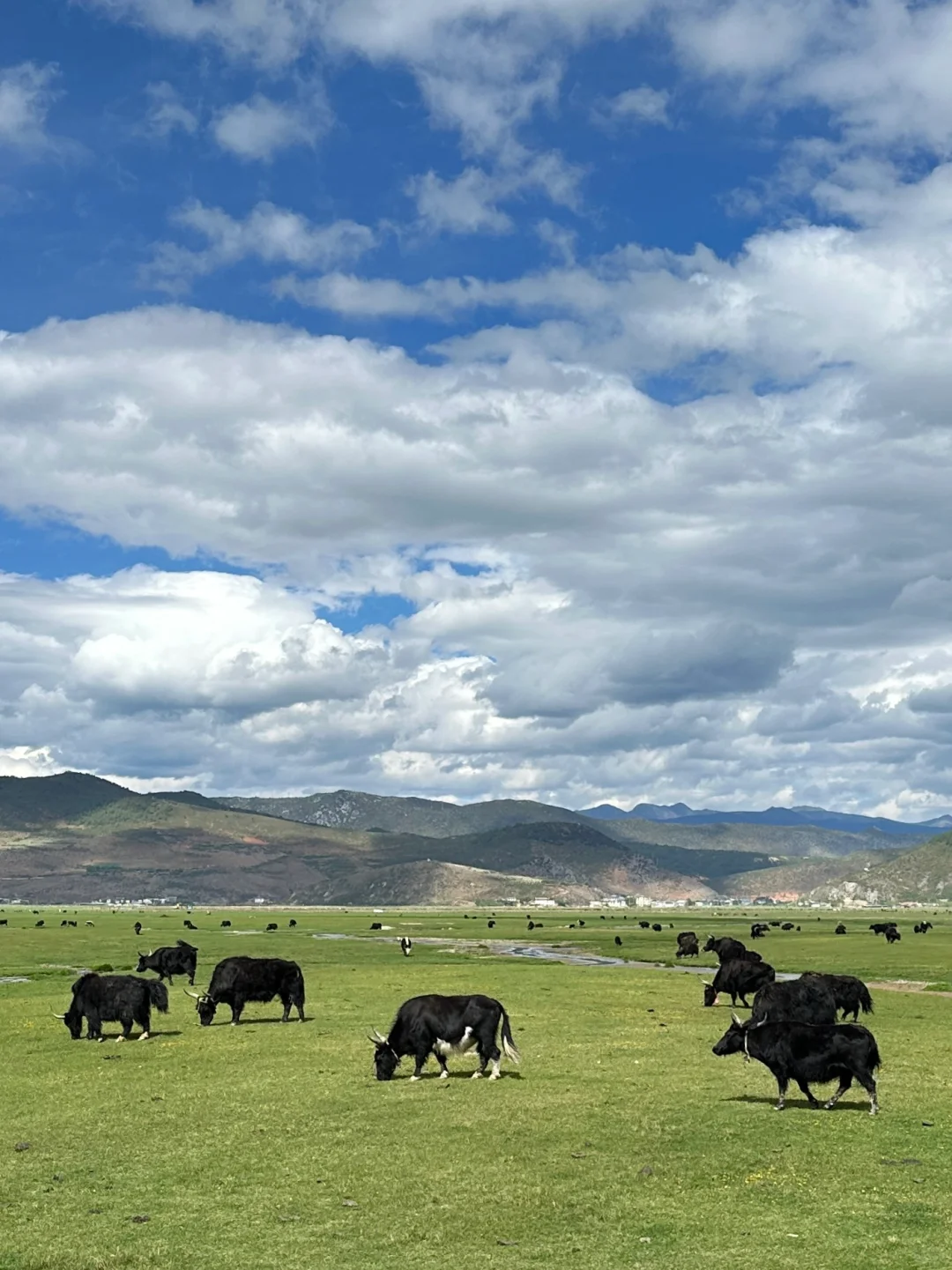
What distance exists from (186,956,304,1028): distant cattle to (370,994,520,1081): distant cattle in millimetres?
11584

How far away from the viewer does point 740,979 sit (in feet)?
149

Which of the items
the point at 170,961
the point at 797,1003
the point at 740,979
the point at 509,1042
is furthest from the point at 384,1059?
the point at 170,961

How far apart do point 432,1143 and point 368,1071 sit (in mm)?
7710

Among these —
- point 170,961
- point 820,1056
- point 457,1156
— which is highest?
point 820,1056

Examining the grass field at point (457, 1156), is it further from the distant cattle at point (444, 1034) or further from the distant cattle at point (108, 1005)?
the distant cattle at point (108, 1005)

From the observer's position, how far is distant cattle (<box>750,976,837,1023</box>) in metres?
33.5

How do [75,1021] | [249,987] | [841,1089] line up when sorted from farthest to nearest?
[249,987]
[75,1021]
[841,1089]

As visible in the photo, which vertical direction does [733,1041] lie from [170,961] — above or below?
above

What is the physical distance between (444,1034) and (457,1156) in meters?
7.50

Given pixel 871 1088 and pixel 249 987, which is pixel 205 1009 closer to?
pixel 249 987

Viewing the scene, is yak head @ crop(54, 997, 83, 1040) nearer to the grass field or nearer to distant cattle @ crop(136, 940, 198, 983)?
the grass field

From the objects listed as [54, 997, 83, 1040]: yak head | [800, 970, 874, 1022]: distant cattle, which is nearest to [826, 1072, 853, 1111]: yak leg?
[800, 970, 874, 1022]: distant cattle

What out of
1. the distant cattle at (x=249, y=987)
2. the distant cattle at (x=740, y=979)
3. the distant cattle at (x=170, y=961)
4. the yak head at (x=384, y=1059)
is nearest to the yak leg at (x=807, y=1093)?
the yak head at (x=384, y=1059)

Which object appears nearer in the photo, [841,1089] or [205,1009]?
[841,1089]
